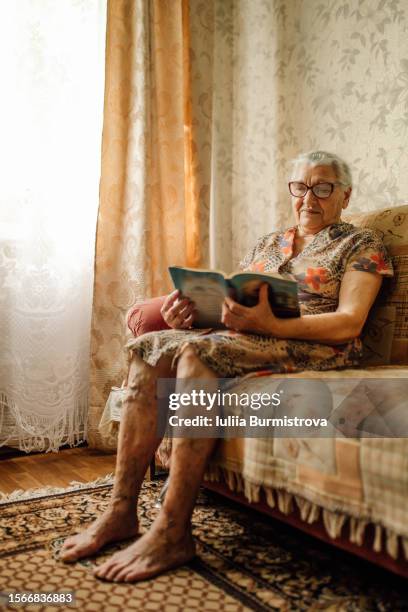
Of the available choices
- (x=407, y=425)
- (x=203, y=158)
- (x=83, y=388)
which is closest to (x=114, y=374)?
(x=83, y=388)

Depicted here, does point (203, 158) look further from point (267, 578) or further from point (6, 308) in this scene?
point (267, 578)

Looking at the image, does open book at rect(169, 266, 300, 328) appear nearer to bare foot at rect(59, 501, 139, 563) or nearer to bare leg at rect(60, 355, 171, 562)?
bare leg at rect(60, 355, 171, 562)

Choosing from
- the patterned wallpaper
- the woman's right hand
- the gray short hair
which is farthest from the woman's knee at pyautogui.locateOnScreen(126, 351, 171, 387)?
the patterned wallpaper

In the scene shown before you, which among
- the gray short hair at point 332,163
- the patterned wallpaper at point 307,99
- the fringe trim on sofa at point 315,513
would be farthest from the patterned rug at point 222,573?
the patterned wallpaper at point 307,99

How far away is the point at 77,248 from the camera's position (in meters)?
2.34

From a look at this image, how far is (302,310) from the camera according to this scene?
156cm

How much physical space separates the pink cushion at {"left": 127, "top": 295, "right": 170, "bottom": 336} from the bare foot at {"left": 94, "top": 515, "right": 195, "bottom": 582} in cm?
60

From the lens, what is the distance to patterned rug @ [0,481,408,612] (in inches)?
42.2

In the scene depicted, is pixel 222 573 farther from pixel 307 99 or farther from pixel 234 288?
pixel 307 99

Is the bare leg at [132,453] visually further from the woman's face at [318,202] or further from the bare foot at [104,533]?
the woman's face at [318,202]

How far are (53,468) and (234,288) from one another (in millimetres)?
1122

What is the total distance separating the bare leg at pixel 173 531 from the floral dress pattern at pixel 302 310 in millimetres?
186

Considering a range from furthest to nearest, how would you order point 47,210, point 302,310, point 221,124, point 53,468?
point 221,124 < point 47,210 < point 53,468 < point 302,310

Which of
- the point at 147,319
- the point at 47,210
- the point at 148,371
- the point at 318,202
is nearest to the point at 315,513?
the point at 148,371
